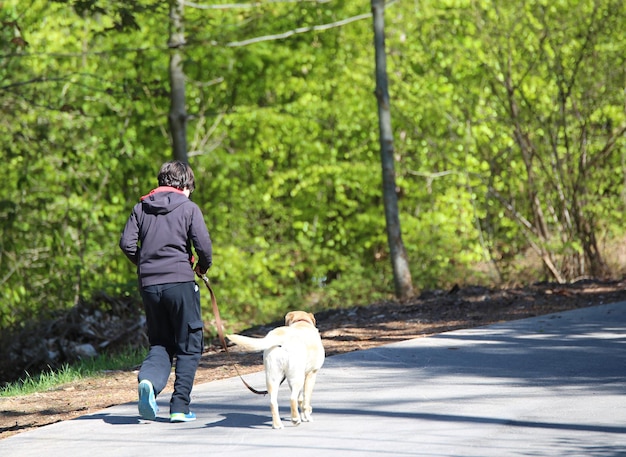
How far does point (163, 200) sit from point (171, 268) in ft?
1.48

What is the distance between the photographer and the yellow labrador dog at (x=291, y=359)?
5852 mm

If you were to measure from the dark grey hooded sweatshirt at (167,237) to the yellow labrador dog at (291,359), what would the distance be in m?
0.69

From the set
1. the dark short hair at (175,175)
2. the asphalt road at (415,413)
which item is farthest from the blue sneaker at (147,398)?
the dark short hair at (175,175)

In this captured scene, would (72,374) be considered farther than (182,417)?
Yes

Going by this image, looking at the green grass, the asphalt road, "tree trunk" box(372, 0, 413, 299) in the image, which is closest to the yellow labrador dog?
the asphalt road

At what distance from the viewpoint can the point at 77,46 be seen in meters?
22.4

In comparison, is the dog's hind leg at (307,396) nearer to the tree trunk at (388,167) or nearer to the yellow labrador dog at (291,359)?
the yellow labrador dog at (291,359)

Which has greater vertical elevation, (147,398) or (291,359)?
(291,359)

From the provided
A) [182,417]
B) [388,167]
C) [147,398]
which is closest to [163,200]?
[147,398]

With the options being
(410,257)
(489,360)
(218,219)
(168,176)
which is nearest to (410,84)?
(410,257)

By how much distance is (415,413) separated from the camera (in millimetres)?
6406

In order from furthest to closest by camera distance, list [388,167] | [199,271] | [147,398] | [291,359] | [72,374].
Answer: [388,167]
[72,374]
[199,271]
[147,398]
[291,359]

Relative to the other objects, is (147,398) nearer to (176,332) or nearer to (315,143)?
(176,332)

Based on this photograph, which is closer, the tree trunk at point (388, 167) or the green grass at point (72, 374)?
the green grass at point (72, 374)
